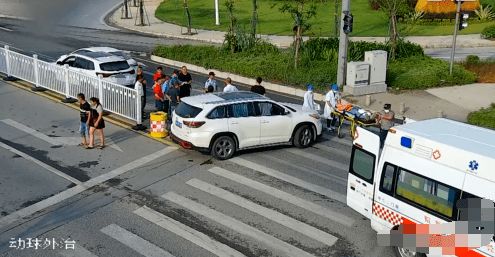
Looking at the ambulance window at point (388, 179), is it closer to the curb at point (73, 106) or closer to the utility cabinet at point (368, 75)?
the curb at point (73, 106)

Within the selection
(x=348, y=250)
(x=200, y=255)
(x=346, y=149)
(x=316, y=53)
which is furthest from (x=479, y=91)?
(x=200, y=255)

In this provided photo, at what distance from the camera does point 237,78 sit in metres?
25.4

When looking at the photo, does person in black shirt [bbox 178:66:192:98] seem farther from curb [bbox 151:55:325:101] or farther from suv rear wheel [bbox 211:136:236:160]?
curb [bbox 151:55:325:101]

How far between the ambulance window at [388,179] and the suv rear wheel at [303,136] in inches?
228

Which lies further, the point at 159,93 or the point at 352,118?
the point at 159,93

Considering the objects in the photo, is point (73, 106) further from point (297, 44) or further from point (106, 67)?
point (297, 44)

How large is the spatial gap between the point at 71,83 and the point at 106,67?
1.52 metres

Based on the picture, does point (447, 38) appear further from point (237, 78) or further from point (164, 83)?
point (164, 83)

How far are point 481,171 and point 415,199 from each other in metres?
1.31

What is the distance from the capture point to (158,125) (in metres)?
16.2

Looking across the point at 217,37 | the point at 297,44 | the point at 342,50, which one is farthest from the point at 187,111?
the point at 217,37

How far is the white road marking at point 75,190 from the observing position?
1120cm

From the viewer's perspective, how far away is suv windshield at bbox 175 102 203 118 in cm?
1430

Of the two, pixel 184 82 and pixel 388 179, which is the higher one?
pixel 184 82
